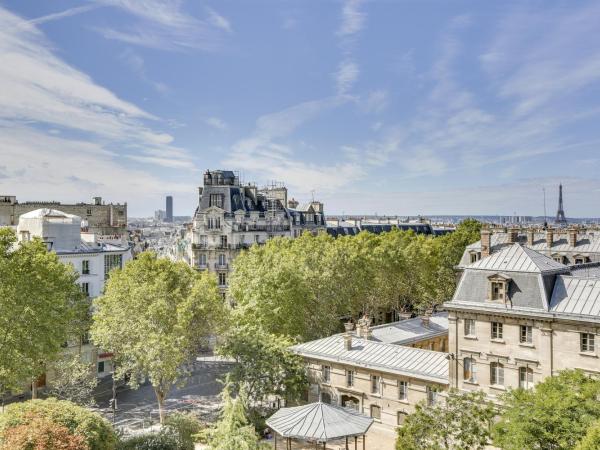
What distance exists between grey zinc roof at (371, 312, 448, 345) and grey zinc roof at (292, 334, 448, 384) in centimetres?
461

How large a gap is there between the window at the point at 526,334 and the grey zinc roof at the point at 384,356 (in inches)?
227

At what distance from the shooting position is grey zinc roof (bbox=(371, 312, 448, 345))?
1836 inches

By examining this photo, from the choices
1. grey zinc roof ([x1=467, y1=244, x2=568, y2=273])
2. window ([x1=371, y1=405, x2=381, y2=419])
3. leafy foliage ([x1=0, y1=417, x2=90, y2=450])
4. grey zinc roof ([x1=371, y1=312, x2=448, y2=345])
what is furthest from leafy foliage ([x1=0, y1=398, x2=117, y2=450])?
grey zinc roof ([x1=371, y1=312, x2=448, y2=345])

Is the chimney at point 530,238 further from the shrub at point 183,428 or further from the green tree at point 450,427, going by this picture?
the shrub at point 183,428

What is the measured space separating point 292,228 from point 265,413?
2027 inches

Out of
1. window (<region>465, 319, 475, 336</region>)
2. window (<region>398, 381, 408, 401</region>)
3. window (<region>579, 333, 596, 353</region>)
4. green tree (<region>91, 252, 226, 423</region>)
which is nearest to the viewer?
window (<region>579, 333, 596, 353</region>)

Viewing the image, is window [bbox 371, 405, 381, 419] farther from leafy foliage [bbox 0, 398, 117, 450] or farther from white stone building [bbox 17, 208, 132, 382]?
white stone building [bbox 17, 208, 132, 382]

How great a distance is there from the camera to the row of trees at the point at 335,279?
51.0 metres

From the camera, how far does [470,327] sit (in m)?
34.3

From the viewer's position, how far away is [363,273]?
60438mm

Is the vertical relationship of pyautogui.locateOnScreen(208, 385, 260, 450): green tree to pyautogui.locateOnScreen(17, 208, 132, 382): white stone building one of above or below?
below

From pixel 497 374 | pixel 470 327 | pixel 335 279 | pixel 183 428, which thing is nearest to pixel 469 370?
pixel 497 374

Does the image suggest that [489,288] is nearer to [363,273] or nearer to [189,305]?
[189,305]

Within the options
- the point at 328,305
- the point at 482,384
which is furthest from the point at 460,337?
the point at 328,305
